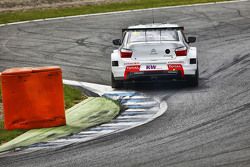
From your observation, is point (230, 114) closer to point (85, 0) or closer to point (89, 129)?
point (89, 129)

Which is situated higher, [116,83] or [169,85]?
[116,83]

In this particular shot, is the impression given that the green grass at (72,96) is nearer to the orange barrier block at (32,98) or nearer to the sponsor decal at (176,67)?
the sponsor decal at (176,67)

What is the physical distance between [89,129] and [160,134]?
1.42 metres

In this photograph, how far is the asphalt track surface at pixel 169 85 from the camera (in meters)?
10.8

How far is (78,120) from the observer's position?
46.7 feet

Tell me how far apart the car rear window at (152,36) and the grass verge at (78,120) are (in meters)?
2.24

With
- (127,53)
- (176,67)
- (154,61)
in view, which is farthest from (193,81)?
(127,53)

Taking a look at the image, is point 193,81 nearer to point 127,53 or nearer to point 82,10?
point 127,53

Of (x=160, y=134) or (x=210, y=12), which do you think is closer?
(x=160, y=134)

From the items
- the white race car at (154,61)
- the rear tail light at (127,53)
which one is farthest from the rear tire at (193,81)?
the rear tail light at (127,53)

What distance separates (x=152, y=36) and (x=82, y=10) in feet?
58.7

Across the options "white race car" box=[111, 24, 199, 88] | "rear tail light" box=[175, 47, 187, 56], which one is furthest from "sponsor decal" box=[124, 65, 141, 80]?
"rear tail light" box=[175, 47, 187, 56]

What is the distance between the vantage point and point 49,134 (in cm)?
1299

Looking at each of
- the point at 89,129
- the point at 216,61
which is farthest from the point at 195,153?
the point at 216,61
